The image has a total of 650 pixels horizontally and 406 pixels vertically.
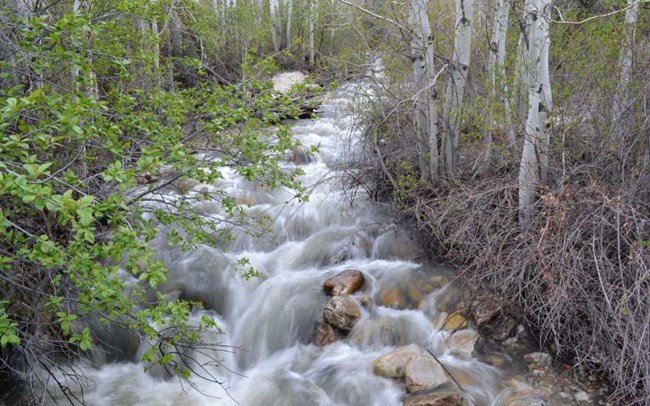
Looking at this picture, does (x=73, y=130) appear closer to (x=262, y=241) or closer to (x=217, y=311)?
(x=217, y=311)

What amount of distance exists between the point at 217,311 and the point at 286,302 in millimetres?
947

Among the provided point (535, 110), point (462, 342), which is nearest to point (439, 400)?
point (462, 342)

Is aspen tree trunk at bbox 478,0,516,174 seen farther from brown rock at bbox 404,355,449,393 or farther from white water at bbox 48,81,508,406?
brown rock at bbox 404,355,449,393

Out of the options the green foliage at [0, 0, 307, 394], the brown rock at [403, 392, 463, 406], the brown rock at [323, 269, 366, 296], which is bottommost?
the brown rock at [403, 392, 463, 406]

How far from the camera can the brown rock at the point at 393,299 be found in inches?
224

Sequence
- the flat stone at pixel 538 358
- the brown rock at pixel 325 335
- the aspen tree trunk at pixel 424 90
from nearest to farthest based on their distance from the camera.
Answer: the flat stone at pixel 538 358 → the brown rock at pixel 325 335 → the aspen tree trunk at pixel 424 90

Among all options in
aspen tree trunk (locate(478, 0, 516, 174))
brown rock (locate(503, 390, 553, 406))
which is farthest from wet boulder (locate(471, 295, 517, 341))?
aspen tree trunk (locate(478, 0, 516, 174))

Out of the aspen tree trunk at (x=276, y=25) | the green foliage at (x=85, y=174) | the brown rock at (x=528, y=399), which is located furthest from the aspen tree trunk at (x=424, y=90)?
the aspen tree trunk at (x=276, y=25)

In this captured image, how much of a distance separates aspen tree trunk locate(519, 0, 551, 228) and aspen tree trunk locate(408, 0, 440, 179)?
4.98ft

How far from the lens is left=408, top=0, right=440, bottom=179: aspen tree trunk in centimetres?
623

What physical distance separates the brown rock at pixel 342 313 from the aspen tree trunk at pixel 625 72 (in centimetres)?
351

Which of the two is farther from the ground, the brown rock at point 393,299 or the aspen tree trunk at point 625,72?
the aspen tree trunk at point 625,72

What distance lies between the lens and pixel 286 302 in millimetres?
6023

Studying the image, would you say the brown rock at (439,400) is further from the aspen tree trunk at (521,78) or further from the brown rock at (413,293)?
the aspen tree trunk at (521,78)
